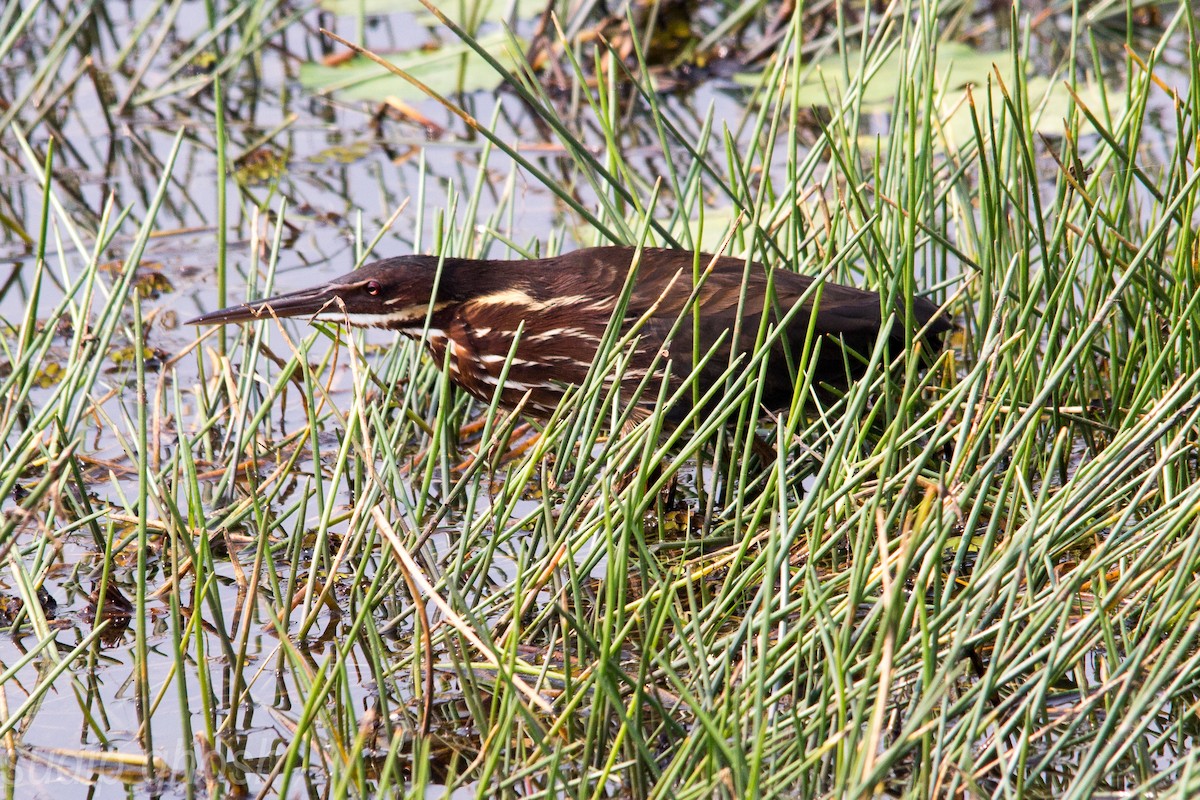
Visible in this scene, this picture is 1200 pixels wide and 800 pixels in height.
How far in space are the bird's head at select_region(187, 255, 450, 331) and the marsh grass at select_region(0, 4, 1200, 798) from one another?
0.23 metres

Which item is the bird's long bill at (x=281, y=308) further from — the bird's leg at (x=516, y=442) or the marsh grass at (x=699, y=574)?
the bird's leg at (x=516, y=442)

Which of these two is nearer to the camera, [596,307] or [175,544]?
[175,544]

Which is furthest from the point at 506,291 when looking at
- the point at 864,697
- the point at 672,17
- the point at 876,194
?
the point at 672,17

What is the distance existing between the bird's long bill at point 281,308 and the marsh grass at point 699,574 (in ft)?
0.59

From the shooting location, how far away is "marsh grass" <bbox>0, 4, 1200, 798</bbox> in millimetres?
2572

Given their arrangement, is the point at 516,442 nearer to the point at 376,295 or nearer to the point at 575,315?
the point at 575,315

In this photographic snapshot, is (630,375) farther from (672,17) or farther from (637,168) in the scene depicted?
(672,17)

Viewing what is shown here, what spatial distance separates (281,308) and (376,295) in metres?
0.28

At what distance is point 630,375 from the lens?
4094 millimetres

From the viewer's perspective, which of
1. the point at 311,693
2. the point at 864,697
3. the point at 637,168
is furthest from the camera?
the point at 637,168

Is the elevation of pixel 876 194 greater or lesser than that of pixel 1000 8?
lesser

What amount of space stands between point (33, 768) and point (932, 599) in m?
2.00

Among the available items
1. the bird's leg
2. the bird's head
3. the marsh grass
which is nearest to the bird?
the bird's head

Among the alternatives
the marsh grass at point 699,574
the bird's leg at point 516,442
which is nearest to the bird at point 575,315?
the marsh grass at point 699,574
